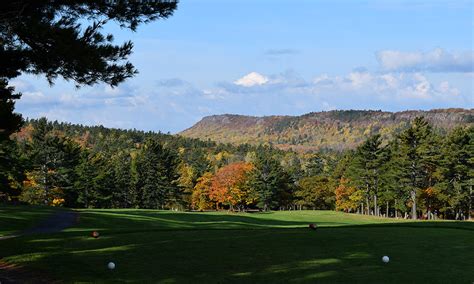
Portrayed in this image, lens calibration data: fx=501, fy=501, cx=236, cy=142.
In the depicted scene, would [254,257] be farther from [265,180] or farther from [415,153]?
[265,180]

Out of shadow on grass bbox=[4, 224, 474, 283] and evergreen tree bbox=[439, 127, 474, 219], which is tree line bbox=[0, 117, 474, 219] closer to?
evergreen tree bbox=[439, 127, 474, 219]

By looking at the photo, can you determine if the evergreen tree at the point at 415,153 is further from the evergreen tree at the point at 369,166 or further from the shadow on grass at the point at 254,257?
the shadow on grass at the point at 254,257

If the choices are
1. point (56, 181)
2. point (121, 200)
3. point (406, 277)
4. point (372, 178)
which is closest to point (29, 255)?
point (406, 277)

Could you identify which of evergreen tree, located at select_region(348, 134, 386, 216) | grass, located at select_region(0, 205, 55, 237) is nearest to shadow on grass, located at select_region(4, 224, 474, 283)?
grass, located at select_region(0, 205, 55, 237)

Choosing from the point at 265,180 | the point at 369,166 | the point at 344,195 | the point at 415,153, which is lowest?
the point at 344,195

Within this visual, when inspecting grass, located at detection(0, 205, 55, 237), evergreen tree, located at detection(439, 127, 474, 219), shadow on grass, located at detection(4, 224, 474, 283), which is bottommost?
grass, located at detection(0, 205, 55, 237)

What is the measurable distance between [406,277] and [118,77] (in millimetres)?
11774

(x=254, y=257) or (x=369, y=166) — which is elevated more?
(x=369, y=166)

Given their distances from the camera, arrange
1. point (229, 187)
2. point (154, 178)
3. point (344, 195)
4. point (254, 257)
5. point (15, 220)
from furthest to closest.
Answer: point (229, 187), point (344, 195), point (154, 178), point (15, 220), point (254, 257)

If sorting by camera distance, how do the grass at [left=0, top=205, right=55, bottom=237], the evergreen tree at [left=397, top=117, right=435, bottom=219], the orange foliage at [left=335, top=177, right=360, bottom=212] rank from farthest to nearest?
the orange foliage at [left=335, top=177, right=360, bottom=212]
the evergreen tree at [left=397, top=117, right=435, bottom=219]
the grass at [left=0, top=205, right=55, bottom=237]

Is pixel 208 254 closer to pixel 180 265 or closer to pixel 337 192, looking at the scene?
pixel 180 265

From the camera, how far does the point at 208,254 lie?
53.2 ft

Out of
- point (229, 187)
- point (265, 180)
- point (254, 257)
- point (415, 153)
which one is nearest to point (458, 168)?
point (415, 153)

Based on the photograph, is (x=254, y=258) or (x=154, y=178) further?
(x=154, y=178)
